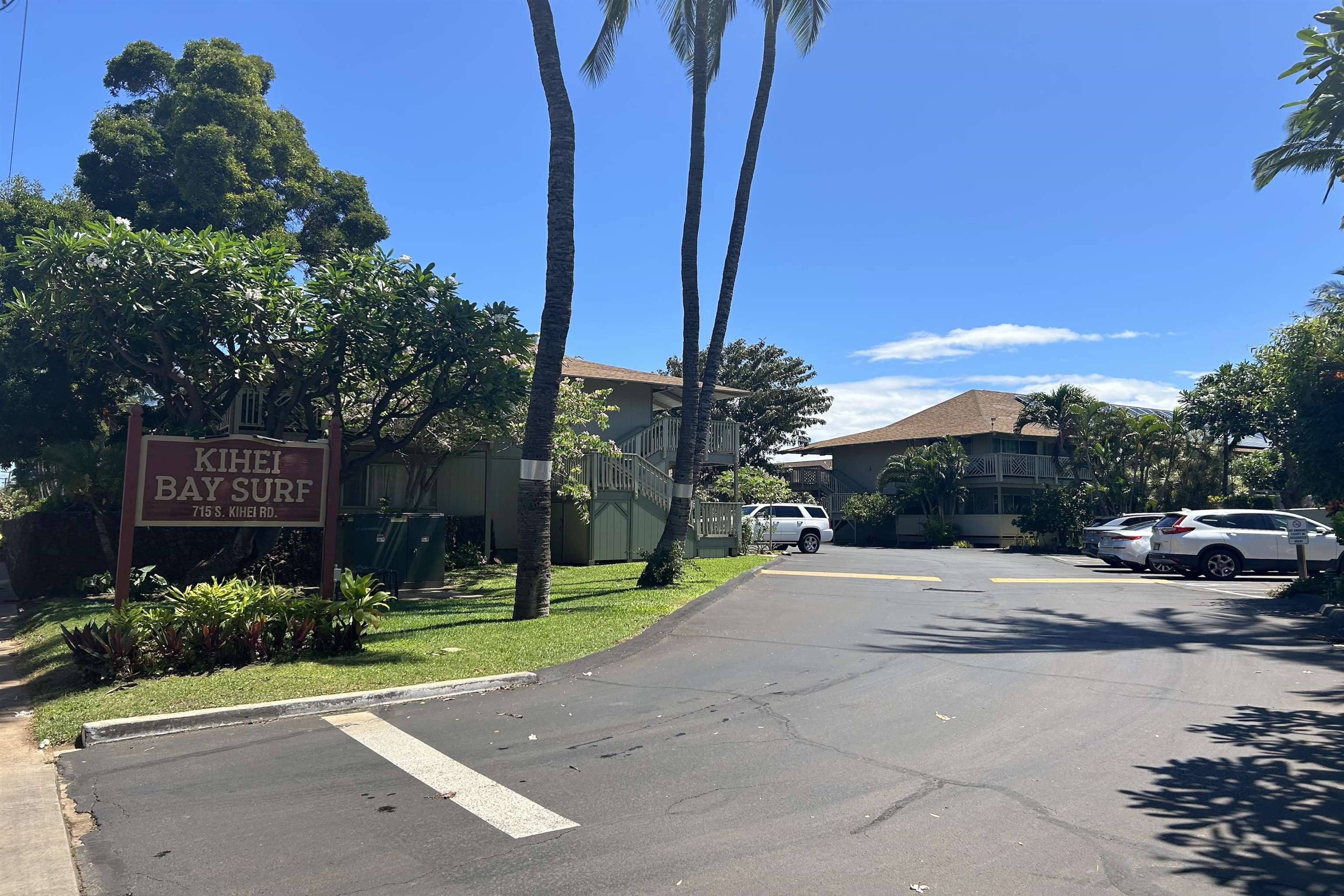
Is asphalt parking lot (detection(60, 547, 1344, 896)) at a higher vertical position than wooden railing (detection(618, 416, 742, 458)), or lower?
lower

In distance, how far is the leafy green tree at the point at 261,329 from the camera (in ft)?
38.8

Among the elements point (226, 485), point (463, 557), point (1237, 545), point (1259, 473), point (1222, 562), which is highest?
point (1259, 473)

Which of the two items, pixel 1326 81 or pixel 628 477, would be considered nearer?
pixel 1326 81

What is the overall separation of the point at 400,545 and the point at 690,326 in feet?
22.2

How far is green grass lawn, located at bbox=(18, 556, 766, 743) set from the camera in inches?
289

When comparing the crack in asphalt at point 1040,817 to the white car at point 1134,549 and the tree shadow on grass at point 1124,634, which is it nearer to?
the tree shadow on grass at point 1124,634

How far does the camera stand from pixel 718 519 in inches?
942

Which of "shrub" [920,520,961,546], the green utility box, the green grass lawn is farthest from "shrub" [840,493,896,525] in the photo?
the green utility box

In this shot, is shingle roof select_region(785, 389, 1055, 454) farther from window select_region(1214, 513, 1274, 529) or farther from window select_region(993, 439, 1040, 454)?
window select_region(1214, 513, 1274, 529)

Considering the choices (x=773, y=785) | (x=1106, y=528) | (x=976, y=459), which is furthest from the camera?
(x=976, y=459)

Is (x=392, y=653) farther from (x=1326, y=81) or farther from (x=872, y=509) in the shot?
(x=872, y=509)

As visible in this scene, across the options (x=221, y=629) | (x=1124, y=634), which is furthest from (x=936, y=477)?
(x=221, y=629)

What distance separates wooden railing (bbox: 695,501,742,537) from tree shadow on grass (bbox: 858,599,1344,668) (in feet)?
34.5

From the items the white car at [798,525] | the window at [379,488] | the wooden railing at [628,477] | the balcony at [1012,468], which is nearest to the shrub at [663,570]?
the wooden railing at [628,477]
